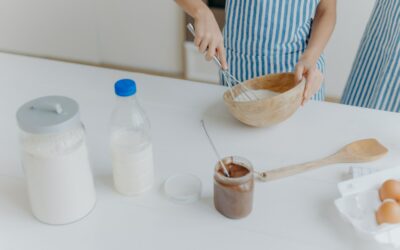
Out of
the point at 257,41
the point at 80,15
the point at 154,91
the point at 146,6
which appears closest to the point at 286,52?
the point at 257,41

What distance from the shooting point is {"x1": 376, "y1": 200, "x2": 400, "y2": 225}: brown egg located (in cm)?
80

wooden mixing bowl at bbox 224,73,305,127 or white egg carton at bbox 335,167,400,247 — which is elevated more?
wooden mixing bowl at bbox 224,73,305,127

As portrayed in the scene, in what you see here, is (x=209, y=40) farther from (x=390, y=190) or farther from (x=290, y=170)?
(x=390, y=190)

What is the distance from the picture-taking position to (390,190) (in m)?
0.85

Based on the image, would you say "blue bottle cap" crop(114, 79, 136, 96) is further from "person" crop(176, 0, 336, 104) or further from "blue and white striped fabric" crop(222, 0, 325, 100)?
"blue and white striped fabric" crop(222, 0, 325, 100)

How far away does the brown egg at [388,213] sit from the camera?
0.80m

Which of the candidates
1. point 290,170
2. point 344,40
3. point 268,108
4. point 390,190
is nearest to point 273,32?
point 268,108

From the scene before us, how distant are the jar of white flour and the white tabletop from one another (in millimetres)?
49

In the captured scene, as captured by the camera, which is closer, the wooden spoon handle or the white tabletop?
the white tabletop

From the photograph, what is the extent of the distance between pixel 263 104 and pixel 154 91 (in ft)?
1.14

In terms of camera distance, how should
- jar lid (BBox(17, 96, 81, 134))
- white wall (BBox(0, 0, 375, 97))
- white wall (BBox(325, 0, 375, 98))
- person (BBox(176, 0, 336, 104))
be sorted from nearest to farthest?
jar lid (BBox(17, 96, 81, 134))
person (BBox(176, 0, 336, 104))
white wall (BBox(325, 0, 375, 98))
white wall (BBox(0, 0, 375, 97))

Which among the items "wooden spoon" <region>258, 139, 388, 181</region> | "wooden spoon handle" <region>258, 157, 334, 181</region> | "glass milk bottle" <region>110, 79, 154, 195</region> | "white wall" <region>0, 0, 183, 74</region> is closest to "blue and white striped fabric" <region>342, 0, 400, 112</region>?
"wooden spoon" <region>258, 139, 388, 181</region>

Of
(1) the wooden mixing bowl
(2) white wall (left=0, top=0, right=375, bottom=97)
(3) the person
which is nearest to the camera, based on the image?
(1) the wooden mixing bowl

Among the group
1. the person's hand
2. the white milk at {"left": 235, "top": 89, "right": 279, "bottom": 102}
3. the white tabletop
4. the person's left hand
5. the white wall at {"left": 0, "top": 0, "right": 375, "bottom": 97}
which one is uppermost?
the person's hand
